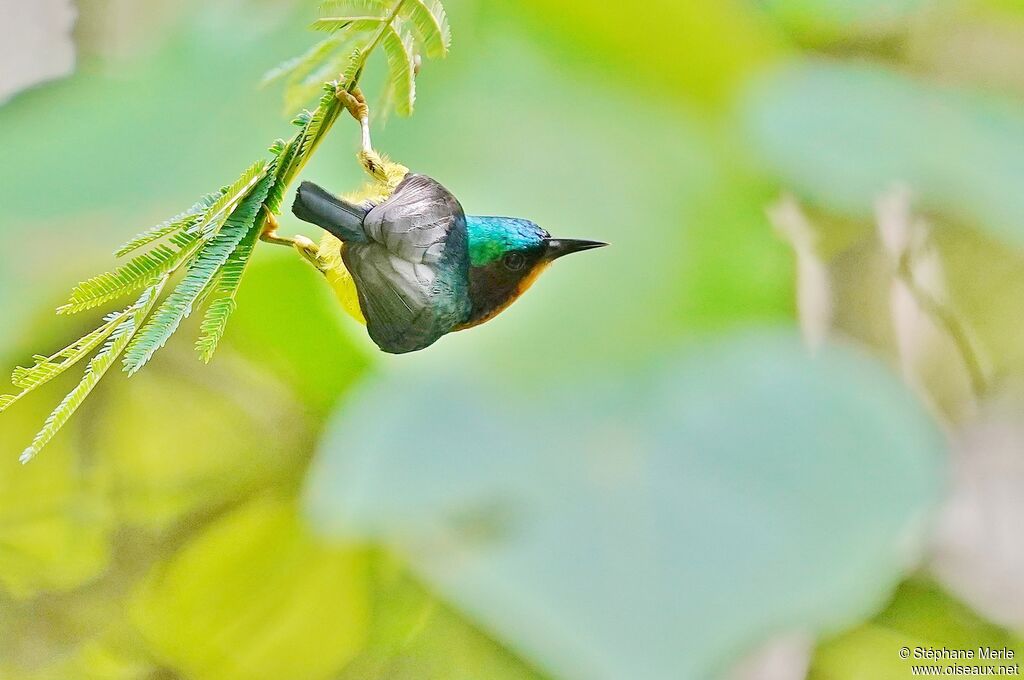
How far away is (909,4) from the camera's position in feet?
4.37

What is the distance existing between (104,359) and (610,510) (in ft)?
3.05

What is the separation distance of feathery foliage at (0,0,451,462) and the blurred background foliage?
0.66 m

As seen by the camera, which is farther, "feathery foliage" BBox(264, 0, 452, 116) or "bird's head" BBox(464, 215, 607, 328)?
"bird's head" BBox(464, 215, 607, 328)

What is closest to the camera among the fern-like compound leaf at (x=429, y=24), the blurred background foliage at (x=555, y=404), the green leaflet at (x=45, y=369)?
the green leaflet at (x=45, y=369)

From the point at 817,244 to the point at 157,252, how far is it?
1.12 meters

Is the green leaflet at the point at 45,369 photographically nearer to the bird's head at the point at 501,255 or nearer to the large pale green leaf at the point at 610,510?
the bird's head at the point at 501,255

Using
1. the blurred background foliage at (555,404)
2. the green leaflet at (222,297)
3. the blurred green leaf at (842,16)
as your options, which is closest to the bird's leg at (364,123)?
the green leaflet at (222,297)

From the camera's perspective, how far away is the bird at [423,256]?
24.5 inches

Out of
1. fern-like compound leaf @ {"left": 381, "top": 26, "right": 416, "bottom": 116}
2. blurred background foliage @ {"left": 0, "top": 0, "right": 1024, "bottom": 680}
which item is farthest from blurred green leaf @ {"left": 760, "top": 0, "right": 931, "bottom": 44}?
fern-like compound leaf @ {"left": 381, "top": 26, "right": 416, "bottom": 116}

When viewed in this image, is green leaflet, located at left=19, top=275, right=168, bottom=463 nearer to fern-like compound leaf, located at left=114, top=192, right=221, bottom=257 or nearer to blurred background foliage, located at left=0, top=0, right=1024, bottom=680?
fern-like compound leaf, located at left=114, top=192, right=221, bottom=257

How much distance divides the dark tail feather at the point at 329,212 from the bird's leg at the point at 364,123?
6 centimetres

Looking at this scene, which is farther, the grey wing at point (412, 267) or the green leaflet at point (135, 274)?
the grey wing at point (412, 267)

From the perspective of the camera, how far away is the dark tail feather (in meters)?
0.60

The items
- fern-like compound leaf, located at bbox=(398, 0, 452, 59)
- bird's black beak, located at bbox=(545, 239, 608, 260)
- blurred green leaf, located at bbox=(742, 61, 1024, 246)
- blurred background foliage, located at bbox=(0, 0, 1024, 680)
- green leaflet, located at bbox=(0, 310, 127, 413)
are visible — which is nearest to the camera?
green leaflet, located at bbox=(0, 310, 127, 413)
